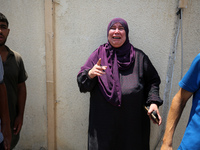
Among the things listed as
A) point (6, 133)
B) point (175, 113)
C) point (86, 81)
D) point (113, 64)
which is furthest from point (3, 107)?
point (175, 113)

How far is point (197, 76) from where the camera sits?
1.37 metres

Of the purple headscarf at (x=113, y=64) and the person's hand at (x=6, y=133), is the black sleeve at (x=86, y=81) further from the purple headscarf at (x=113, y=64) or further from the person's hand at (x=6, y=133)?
the person's hand at (x=6, y=133)

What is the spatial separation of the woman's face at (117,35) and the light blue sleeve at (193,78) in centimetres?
90

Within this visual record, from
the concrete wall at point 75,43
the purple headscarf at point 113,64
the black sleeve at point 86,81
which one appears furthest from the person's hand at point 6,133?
the concrete wall at point 75,43

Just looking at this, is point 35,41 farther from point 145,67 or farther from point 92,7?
point 145,67

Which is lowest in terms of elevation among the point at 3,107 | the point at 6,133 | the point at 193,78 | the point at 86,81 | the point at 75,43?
the point at 6,133

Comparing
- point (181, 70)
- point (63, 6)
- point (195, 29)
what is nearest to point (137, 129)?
point (181, 70)

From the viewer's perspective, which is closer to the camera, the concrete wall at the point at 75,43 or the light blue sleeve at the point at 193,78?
the light blue sleeve at the point at 193,78

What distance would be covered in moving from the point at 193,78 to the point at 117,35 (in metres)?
0.99

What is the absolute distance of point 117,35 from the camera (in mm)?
2109

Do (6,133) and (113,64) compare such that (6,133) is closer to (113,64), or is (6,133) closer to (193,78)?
(113,64)

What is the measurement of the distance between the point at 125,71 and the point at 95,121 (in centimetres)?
65

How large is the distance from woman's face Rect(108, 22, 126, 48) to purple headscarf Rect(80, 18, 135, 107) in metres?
0.04

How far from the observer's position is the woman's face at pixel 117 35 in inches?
83.1
